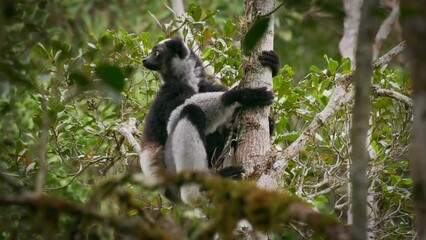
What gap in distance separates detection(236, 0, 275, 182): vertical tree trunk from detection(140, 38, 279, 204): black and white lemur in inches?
42.0

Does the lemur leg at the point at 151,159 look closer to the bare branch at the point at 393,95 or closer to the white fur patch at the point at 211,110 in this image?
the white fur patch at the point at 211,110

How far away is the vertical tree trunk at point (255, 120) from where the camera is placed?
443 centimetres

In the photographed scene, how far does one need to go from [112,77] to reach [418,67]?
0.74m

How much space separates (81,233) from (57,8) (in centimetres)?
78

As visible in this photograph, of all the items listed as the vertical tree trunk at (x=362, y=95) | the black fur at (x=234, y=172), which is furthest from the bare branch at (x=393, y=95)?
the vertical tree trunk at (x=362, y=95)

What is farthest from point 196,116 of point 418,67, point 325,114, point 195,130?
point 418,67

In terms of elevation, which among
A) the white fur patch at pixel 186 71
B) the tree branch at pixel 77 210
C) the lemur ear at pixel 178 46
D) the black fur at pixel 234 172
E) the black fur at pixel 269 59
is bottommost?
the tree branch at pixel 77 210

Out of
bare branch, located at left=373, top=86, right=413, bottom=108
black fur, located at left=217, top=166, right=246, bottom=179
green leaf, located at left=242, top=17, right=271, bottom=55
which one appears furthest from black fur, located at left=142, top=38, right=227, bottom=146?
green leaf, located at left=242, top=17, right=271, bottom=55

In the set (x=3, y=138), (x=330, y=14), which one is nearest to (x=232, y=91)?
(x=3, y=138)

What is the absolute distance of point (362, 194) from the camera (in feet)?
4.91

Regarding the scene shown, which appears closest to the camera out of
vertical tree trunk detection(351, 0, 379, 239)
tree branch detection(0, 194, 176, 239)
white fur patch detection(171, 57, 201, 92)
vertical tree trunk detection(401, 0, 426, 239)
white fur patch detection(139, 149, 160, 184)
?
vertical tree trunk detection(401, 0, 426, 239)

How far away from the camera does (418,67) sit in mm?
1444

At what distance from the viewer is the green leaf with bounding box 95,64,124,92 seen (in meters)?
1.61

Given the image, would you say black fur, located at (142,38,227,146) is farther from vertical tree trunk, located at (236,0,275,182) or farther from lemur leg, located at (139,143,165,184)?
vertical tree trunk, located at (236,0,275,182)
